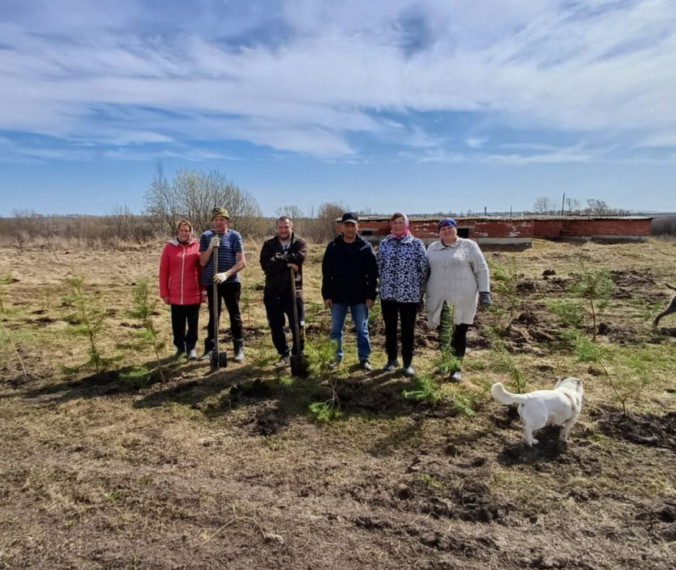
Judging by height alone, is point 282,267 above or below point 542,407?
above

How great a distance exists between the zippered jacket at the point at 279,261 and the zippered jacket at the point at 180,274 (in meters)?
1.01

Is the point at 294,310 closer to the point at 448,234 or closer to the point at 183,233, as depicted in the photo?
the point at 183,233

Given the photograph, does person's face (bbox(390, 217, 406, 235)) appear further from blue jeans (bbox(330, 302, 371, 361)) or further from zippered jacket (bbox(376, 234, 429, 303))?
blue jeans (bbox(330, 302, 371, 361))

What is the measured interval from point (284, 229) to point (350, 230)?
858mm

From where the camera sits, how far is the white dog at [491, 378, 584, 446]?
12.2 ft

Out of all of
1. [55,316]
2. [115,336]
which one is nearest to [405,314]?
[115,336]

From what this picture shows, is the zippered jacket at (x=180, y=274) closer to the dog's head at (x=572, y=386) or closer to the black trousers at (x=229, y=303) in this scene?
the black trousers at (x=229, y=303)

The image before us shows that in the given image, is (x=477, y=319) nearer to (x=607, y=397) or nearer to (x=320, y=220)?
(x=607, y=397)

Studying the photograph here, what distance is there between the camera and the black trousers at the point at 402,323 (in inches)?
210

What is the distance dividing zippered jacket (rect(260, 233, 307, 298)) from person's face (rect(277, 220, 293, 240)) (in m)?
0.07

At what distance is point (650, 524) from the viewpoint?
2.97 metres

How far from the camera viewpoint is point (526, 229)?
74.6ft

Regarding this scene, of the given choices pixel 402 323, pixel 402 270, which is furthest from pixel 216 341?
pixel 402 270

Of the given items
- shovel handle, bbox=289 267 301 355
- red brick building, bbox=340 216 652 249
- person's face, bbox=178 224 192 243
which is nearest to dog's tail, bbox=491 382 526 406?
shovel handle, bbox=289 267 301 355
